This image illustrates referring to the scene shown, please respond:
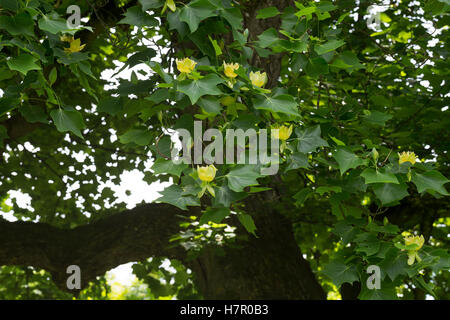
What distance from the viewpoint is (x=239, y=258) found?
15.4 ft

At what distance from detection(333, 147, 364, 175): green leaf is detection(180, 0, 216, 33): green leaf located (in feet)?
2.48

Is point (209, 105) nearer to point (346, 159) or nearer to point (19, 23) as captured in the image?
point (346, 159)

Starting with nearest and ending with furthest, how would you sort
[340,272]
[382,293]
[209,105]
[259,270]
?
[209,105]
[382,293]
[340,272]
[259,270]

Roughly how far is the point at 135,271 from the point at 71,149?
1.54 metres

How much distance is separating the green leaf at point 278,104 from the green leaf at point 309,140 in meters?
0.17

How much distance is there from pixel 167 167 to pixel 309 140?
0.64 m

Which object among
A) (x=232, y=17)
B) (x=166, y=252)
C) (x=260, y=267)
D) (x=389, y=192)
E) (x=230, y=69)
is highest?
(x=232, y=17)

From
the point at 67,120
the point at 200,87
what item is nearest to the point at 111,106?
the point at 67,120

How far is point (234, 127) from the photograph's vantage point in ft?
6.92

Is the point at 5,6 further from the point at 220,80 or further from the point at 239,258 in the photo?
the point at 239,258

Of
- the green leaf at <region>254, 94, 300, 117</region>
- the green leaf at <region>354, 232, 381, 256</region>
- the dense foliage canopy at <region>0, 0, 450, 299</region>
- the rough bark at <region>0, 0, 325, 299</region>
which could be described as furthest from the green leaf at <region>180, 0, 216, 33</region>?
the rough bark at <region>0, 0, 325, 299</region>

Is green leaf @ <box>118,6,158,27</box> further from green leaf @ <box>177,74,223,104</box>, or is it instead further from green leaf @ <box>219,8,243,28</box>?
green leaf @ <box>177,74,223,104</box>

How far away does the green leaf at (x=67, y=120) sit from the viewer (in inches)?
90.4
